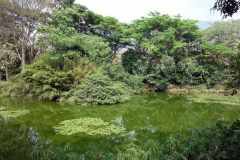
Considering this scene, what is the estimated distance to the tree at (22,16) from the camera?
11109 millimetres

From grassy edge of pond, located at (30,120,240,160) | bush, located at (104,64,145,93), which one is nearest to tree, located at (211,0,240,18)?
grassy edge of pond, located at (30,120,240,160)

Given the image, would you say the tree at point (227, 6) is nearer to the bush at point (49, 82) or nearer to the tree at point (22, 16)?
the bush at point (49, 82)

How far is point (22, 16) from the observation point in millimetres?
11461

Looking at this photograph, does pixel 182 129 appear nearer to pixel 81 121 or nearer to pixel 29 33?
pixel 81 121

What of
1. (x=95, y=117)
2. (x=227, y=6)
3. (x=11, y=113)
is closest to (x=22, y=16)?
(x=11, y=113)

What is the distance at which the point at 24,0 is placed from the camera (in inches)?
445

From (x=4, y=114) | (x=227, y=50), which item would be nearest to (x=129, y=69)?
(x=227, y=50)

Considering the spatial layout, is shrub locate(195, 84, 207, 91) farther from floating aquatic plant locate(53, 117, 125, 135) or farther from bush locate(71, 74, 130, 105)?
floating aquatic plant locate(53, 117, 125, 135)

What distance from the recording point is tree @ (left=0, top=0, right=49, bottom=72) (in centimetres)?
1111

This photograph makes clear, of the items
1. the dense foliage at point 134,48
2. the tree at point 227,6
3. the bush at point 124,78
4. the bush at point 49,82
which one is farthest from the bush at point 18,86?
the tree at point 227,6

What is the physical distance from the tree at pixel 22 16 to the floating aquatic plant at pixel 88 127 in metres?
8.77

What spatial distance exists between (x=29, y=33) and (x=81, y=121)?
11.0 metres

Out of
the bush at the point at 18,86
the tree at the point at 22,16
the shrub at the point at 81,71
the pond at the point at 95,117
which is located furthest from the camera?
the tree at the point at 22,16

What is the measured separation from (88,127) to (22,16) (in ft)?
36.8
